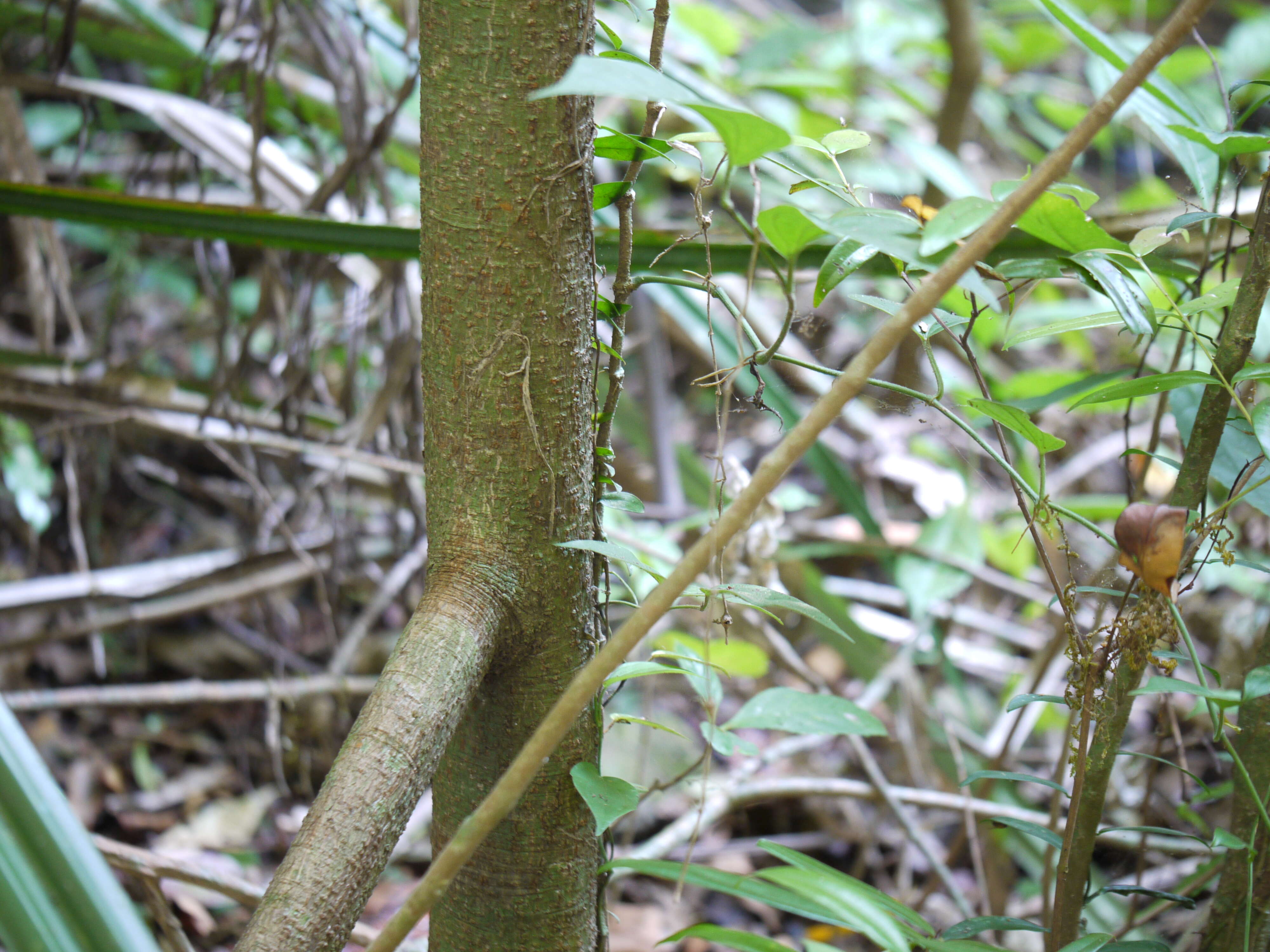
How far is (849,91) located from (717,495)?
202 cm

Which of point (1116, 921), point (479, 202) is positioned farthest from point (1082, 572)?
point (479, 202)

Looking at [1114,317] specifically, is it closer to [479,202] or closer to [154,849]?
[479,202]

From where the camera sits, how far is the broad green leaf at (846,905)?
1.21 ft

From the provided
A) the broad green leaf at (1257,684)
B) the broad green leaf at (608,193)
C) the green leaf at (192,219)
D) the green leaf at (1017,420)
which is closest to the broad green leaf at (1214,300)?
the green leaf at (1017,420)

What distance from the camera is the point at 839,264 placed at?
0.46 meters

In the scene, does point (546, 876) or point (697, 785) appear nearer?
point (546, 876)

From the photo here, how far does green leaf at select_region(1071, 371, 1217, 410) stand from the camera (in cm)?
47

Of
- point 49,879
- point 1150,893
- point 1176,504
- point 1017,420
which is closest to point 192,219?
point 49,879

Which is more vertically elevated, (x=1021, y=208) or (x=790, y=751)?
(x=1021, y=208)

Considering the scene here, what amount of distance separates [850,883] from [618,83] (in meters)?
0.38

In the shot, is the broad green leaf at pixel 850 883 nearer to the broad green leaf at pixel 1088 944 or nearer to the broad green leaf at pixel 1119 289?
the broad green leaf at pixel 1088 944

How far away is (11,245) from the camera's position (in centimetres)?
163

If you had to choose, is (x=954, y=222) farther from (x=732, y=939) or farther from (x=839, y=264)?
(x=732, y=939)

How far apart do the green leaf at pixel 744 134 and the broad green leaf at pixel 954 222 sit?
7cm
